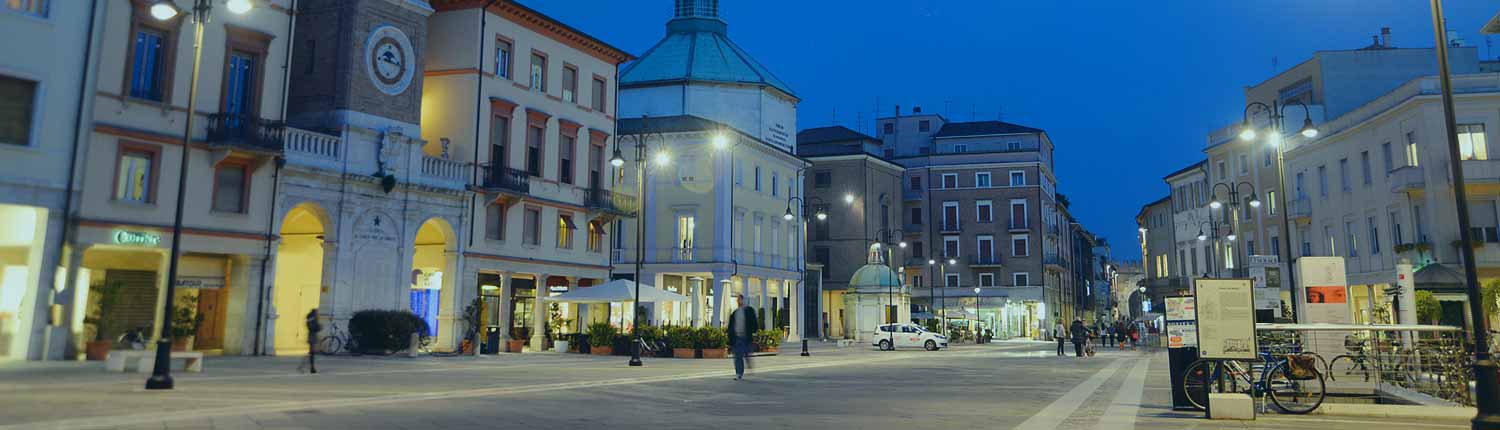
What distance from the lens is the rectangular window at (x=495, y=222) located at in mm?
35438

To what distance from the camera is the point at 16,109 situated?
2220 centimetres

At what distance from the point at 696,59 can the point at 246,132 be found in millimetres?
35199

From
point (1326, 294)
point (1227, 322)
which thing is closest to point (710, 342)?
point (1326, 294)

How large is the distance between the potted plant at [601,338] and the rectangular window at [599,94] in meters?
10.8

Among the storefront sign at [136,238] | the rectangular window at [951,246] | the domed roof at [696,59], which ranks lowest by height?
the storefront sign at [136,238]

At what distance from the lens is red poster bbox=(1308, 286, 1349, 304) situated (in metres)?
22.2

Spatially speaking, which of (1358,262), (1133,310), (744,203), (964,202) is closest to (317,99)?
(744,203)

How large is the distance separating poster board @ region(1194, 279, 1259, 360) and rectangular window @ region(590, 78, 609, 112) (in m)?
31.9

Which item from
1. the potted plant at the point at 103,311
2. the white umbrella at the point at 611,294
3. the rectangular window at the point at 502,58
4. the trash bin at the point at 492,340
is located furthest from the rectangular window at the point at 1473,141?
the potted plant at the point at 103,311

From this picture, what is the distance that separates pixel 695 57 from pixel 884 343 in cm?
2138

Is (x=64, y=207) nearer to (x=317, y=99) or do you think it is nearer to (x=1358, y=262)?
(x=317, y=99)

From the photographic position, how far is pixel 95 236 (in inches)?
917

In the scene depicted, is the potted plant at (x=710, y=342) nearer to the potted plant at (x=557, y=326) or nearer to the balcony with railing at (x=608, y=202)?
the potted plant at (x=557, y=326)

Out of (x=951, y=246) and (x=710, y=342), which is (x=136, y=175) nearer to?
(x=710, y=342)
